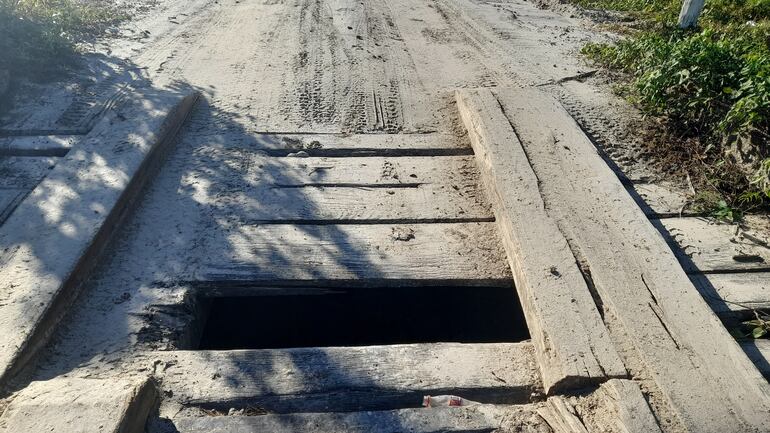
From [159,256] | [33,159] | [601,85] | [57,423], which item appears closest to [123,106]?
[33,159]

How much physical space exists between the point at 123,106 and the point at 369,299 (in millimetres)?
2210

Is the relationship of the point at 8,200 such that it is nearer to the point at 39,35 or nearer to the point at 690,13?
the point at 39,35

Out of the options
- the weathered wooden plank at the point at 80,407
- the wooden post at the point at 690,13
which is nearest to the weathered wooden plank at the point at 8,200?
the weathered wooden plank at the point at 80,407

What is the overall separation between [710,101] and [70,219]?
398 centimetres

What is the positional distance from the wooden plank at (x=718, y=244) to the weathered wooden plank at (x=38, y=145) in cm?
363

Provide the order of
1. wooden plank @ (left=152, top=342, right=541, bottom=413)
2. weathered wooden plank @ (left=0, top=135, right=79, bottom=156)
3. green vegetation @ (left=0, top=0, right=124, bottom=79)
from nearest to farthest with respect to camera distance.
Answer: wooden plank @ (left=152, top=342, right=541, bottom=413) < weathered wooden plank @ (left=0, top=135, right=79, bottom=156) < green vegetation @ (left=0, top=0, right=124, bottom=79)

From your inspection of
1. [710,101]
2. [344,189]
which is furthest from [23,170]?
[710,101]

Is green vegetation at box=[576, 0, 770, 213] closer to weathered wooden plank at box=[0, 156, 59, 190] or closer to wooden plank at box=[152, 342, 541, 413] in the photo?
wooden plank at box=[152, 342, 541, 413]

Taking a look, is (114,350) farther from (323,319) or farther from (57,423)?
(323,319)

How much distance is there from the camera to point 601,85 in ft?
15.0

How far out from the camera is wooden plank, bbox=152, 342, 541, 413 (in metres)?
1.86

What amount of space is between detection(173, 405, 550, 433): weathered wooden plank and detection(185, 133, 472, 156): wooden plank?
6.51ft

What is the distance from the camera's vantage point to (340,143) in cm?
351

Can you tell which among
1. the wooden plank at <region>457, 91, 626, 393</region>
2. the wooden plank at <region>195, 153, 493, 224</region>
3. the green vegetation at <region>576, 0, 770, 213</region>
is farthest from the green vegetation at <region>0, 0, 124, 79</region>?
the green vegetation at <region>576, 0, 770, 213</region>
